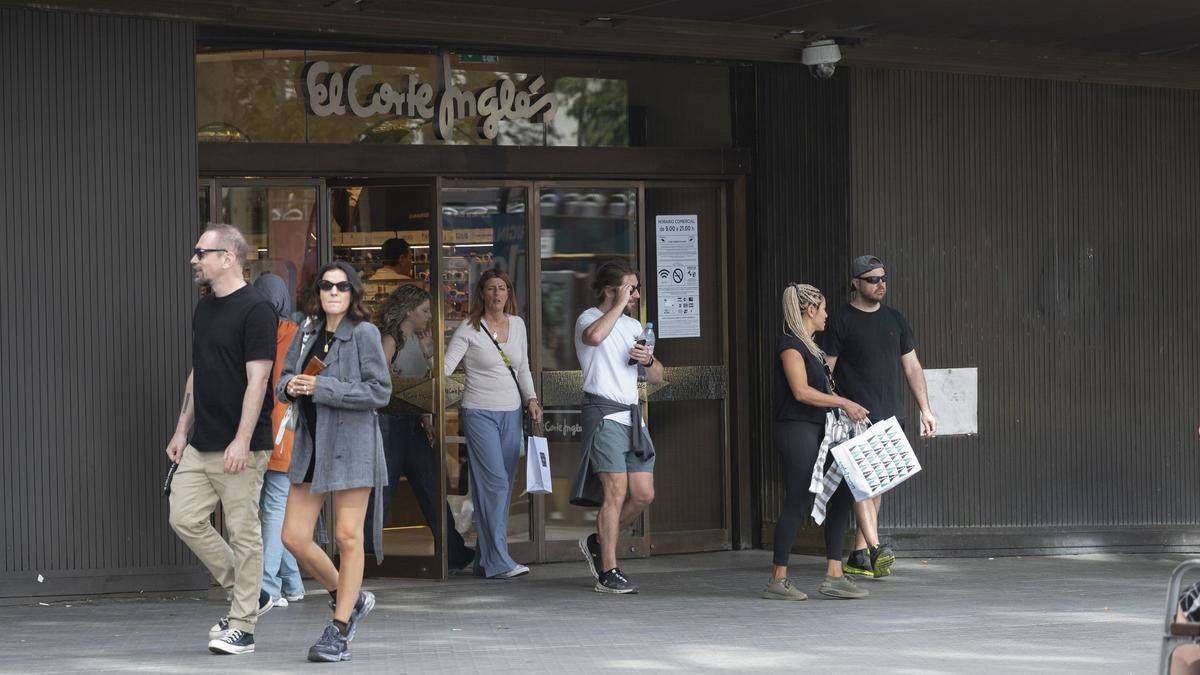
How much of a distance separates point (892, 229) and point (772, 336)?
112 centimetres

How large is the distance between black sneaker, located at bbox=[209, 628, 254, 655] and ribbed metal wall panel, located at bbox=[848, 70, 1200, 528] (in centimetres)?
485

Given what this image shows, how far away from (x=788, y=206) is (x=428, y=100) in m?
2.56

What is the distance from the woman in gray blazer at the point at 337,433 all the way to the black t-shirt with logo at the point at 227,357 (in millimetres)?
195

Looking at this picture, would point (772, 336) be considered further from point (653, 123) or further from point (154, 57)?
point (154, 57)

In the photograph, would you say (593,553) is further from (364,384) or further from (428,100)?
(428,100)

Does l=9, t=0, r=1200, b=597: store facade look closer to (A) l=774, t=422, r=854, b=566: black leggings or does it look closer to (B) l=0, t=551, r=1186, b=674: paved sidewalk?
(B) l=0, t=551, r=1186, b=674: paved sidewalk

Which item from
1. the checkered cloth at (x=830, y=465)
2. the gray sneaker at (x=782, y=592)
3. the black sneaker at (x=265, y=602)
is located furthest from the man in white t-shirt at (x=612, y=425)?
the black sneaker at (x=265, y=602)

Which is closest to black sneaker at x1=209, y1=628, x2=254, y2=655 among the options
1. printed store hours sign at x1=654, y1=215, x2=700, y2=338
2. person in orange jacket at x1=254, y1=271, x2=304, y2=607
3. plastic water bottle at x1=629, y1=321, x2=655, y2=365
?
person in orange jacket at x1=254, y1=271, x2=304, y2=607

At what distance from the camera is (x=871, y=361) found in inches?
389

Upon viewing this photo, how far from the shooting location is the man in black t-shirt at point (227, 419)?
7.52 meters

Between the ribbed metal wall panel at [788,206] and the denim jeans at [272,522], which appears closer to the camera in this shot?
the denim jeans at [272,522]

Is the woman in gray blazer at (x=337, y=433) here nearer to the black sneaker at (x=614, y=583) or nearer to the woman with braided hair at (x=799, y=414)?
the black sneaker at (x=614, y=583)

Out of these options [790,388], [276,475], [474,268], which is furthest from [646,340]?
[276,475]

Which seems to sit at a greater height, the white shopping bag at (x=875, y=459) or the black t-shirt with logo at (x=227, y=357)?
the black t-shirt with logo at (x=227, y=357)
